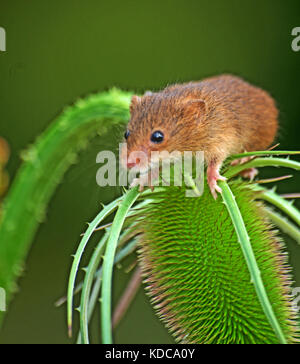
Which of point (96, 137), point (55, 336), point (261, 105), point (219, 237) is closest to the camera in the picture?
point (219, 237)

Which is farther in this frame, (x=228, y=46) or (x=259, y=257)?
(x=228, y=46)

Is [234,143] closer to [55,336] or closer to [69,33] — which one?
[55,336]

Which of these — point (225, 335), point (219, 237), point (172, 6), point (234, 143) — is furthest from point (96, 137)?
point (172, 6)

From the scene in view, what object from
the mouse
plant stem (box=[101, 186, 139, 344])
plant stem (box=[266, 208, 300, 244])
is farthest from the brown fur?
plant stem (box=[101, 186, 139, 344])

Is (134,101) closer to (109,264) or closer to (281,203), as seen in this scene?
(281,203)

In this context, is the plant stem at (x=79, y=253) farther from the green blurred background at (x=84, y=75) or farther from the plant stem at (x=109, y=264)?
the green blurred background at (x=84, y=75)

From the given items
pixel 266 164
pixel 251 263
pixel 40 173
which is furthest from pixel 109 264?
pixel 40 173
